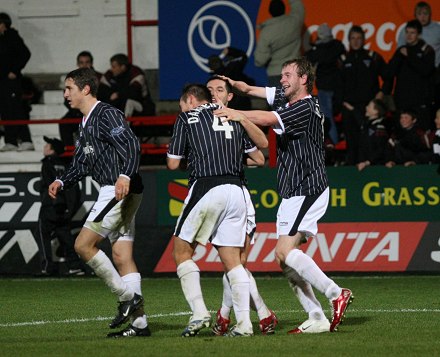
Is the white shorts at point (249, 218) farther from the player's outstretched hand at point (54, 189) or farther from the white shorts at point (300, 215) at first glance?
the player's outstretched hand at point (54, 189)

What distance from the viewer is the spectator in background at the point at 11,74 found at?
18.8 metres

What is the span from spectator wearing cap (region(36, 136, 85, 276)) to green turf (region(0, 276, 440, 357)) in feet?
3.10

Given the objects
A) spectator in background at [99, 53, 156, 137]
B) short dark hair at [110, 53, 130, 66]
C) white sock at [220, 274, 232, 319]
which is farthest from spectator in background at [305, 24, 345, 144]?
white sock at [220, 274, 232, 319]

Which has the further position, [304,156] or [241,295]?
[304,156]

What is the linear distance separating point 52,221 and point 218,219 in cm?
774

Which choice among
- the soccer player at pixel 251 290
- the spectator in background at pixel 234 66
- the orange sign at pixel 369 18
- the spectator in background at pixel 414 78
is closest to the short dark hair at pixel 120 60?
the spectator in background at pixel 234 66

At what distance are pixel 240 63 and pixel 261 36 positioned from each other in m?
0.50

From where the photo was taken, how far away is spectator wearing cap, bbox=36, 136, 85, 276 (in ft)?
53.9

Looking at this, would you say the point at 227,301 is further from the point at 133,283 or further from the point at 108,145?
the point at 108,145

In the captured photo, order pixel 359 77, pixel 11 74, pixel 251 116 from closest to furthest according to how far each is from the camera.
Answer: pixel 251 116
pixel 359 77
pixel 11 74

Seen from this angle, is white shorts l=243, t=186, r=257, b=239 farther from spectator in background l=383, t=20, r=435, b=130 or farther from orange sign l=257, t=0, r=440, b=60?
orange sign l=257, t=0, r=440, b=60

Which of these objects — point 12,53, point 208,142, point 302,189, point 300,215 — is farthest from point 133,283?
point 12,53

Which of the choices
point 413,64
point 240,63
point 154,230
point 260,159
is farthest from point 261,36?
point 260,159

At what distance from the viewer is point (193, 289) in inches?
358
